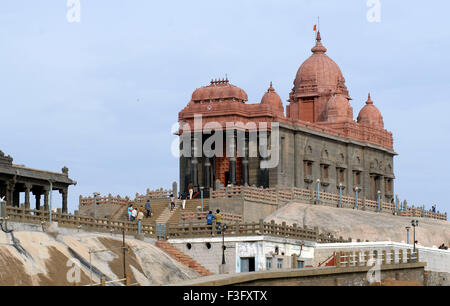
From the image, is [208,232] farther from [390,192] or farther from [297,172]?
[390,192]

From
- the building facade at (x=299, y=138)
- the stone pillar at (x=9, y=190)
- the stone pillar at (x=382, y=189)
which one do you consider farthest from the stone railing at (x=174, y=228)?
the stone pillar at (x=382, y=189)

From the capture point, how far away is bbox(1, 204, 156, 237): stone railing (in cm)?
6216

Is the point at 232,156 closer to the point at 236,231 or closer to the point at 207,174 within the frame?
the point at 207,174

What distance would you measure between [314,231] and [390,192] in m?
41.6

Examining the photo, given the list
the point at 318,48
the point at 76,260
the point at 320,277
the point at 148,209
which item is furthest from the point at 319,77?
the point at 76,260

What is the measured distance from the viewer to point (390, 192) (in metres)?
114

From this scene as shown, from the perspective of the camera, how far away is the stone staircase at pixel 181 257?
67.0m

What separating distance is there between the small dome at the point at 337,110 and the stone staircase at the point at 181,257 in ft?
134

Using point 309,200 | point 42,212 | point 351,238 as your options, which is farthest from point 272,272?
point 309,200

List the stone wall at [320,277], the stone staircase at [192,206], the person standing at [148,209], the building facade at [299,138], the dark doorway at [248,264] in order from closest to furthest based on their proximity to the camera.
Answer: the stone wall at [320,277], the dark doorway at [248,264], the person standing at [148,209], the stone staircase at [192,206], the building facade at [299,138]

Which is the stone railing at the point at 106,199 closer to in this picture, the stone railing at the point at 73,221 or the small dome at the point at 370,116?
the stone railing at the point at 73,221

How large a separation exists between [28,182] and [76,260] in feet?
74.5

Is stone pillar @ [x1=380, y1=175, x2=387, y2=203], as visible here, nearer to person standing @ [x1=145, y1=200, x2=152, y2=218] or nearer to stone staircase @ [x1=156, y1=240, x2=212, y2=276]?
person standing @ [x1=145, y1=200, x2=152, y2=218]

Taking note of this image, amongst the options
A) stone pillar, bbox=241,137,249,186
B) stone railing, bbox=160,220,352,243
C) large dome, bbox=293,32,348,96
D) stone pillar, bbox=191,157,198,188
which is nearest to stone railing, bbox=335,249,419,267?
stone railing, bbox=160,220,352,243
